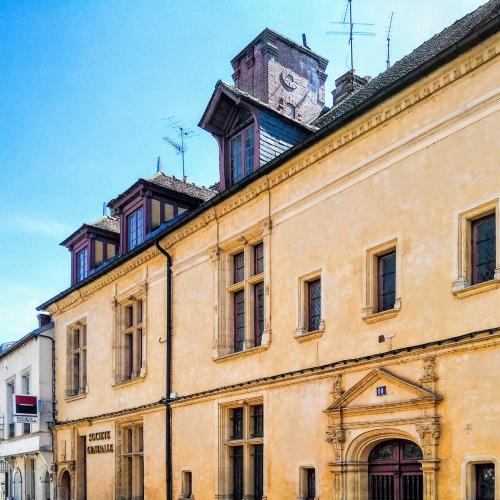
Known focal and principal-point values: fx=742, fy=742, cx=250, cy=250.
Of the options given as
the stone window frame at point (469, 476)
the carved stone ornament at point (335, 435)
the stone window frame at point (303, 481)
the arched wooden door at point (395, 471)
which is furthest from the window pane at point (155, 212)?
the stone window frame at point (469, 476)

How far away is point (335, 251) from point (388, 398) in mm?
2626

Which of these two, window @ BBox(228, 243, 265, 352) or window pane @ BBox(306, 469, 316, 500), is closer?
window pane @ BBox(306, 469, 316, 500)

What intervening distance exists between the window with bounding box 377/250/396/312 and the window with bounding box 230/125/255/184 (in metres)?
4.48

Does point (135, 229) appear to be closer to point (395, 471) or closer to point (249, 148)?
point (249, 148)

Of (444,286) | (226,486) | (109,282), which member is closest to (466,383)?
(444,286)

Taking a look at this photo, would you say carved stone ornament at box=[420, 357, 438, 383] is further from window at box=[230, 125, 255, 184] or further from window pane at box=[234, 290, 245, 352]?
window at box=[230, 125, 255, 184]

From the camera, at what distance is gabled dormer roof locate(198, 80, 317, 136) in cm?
1505

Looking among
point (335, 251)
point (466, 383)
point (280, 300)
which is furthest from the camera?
point (280, 300)

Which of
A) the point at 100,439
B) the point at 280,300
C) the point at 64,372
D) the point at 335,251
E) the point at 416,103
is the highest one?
the point at 416,103

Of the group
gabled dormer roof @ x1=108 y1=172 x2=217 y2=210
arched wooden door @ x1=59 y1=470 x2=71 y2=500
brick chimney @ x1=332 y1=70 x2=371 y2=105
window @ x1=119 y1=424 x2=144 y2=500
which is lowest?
arched wooden door @ x1=59 y1=470 x2=71 y2=500

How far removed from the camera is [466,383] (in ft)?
30.6

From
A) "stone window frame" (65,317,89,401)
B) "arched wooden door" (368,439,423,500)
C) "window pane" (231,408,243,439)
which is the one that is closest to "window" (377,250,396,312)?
"arched wooden door" (368,439,423,500)

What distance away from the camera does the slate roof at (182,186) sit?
19.7m

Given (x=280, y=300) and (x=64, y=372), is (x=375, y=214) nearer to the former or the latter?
(x=280, y=300)
